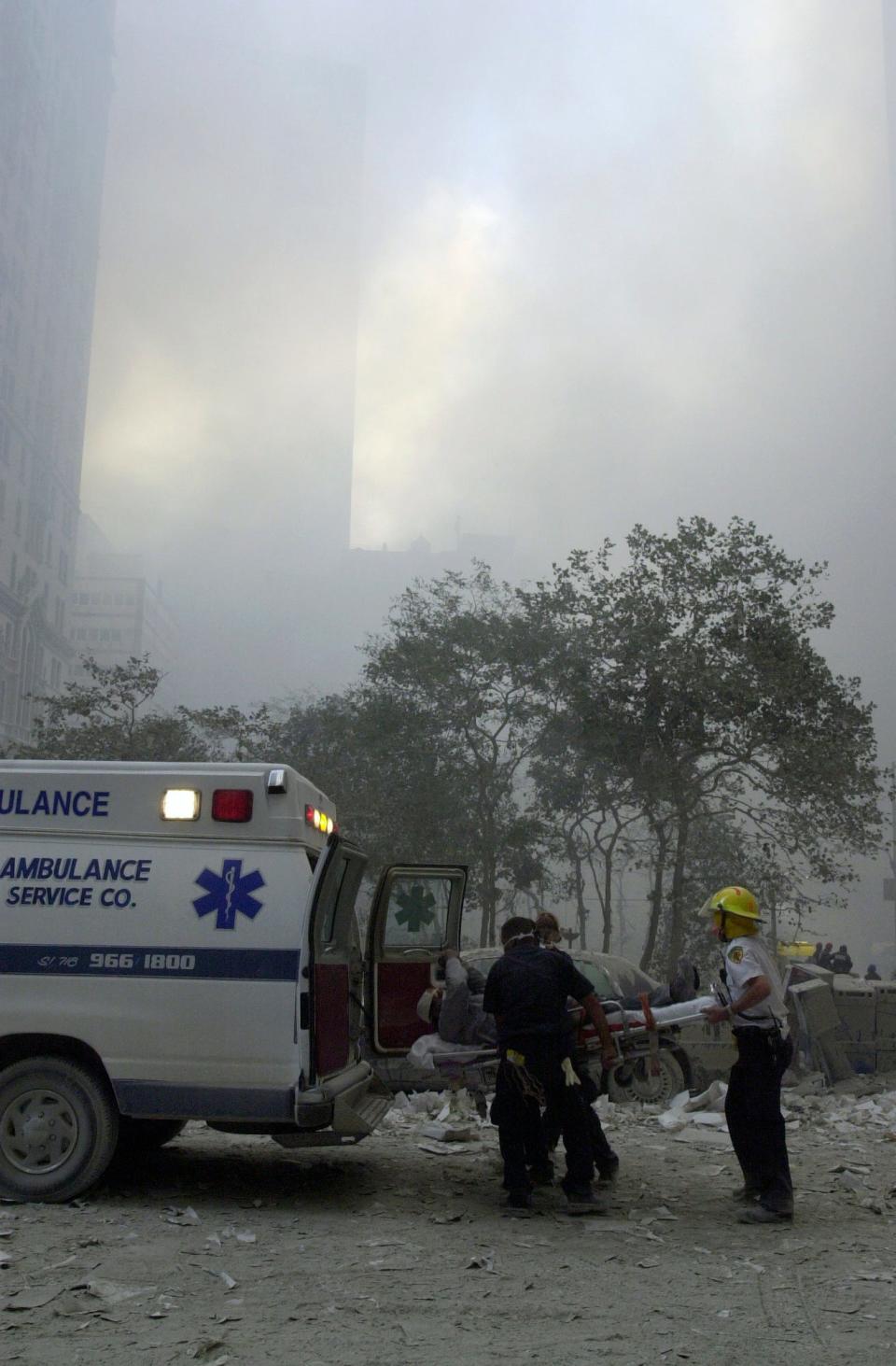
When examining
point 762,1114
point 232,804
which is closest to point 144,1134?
point 232,804

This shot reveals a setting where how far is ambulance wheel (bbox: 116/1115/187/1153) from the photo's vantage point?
24.0ft

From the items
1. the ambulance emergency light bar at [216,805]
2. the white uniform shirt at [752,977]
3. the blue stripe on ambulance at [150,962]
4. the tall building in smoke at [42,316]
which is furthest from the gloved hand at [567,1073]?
the tall building in smoke at [42,316]

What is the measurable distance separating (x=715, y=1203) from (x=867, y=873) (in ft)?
321

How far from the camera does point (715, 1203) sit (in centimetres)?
686

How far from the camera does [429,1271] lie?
17.4 feet

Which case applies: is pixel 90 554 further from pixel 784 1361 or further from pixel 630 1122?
pixel 784 1361

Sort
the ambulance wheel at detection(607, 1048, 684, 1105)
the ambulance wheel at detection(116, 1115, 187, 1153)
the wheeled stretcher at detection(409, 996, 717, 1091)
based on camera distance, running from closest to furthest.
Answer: the ambulance wheel at detection(116, 1115, 187, 1153)
the wheeled stretcher at detection(409, 996, 717, 1091)
the ambulance wheel at detection(607, 1048, 684, 1105)

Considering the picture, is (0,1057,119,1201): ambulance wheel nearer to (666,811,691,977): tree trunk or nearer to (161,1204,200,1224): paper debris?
(161,1204,200,1224): paper debris

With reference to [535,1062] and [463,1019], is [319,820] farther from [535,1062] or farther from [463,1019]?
[463,1019]

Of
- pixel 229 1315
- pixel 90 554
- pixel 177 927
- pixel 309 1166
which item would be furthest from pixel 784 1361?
pixel 90 554

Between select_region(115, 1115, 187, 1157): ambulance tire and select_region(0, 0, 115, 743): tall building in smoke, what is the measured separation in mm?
48610

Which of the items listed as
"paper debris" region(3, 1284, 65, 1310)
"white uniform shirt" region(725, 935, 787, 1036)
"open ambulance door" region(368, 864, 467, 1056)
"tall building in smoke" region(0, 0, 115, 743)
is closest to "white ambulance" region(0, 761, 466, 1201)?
"paper debris" region(3, 1284, 65, 1310)

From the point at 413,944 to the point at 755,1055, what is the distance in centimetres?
273

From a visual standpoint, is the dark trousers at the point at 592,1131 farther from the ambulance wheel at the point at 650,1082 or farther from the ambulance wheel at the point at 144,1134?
the ambulance wheel at the point at 650,1082
